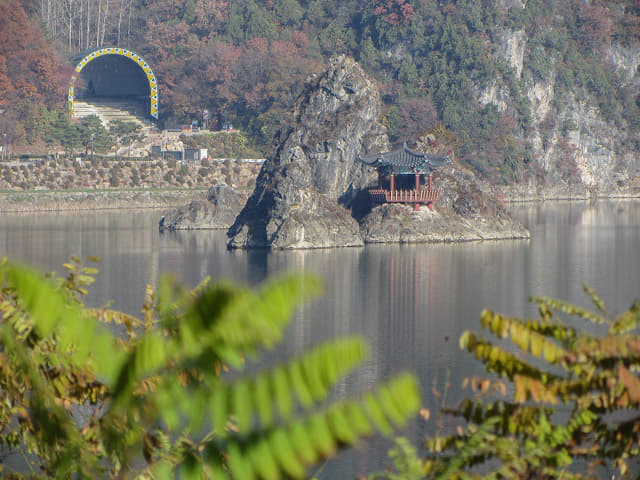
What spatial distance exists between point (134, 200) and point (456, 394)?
42.4 m

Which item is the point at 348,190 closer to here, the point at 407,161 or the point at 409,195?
the point at 407,161

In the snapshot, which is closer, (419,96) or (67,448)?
(67,448)

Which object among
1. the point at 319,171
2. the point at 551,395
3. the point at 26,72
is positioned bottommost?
the point at 551,395

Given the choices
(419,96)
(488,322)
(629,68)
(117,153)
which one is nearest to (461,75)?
(419,96)

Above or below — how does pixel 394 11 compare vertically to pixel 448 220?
above

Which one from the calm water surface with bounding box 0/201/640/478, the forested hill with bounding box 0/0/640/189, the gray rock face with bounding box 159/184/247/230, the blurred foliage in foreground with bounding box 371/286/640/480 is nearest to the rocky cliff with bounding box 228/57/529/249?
the calm water surface with bounding box 0/201/640/478

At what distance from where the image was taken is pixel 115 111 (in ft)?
222

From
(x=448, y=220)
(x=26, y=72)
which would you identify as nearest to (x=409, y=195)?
(x=448, y=220)

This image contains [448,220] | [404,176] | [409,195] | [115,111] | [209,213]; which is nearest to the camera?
[409,195]

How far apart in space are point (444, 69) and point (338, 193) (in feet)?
96.9

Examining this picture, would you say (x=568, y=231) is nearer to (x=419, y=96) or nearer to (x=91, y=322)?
(x=419, y=96)

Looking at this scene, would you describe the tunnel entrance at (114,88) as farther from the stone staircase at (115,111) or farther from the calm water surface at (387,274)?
the calm water surface at (387,274)

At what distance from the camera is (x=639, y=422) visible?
3.96m

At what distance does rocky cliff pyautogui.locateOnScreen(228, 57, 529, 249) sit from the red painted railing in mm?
469
